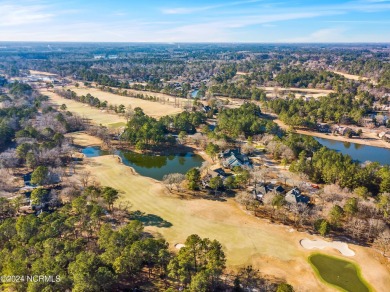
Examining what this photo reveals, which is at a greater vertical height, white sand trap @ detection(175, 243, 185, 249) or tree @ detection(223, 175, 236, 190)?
tree @ detection(223, 175, 236, 190)

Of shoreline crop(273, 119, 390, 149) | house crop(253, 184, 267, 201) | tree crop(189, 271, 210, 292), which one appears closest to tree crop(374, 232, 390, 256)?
house crop(253, 184, 267, 201)

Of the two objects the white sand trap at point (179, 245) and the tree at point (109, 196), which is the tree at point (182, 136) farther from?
the white sand trap at point (179, 245)

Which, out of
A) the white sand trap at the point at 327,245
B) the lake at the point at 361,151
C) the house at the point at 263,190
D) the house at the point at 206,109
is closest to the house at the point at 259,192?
the house at the point at 263,190

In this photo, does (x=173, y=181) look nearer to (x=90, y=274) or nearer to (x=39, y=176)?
(x=39, y=176)

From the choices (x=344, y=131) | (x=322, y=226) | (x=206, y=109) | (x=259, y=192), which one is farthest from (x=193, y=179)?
(x=206, y=109)

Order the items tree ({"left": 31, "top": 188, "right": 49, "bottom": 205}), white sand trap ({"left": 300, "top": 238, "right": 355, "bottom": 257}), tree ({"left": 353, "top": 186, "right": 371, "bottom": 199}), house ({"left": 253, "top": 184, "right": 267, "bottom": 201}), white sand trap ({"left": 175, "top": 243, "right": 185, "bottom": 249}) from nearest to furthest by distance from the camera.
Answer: white sand trap ({"left": 300, "top": 238, "right": 355, "bottom": 257}) → white sand trap ({"left": 175, "top": 243, "right": 185, "bottom": 249}) → tree ({"left": 31, "top": 188, "right": 49, "bottom": 205}) → tree ({"left": 353, "top": 186, "right": 371, "bottom": 199}) → house ({"left": 253, "top": 184, "right": 267, "bottom": 201})

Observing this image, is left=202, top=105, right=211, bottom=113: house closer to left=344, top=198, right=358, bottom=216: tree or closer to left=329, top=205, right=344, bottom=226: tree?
left=344, top=198, right=358, bottom=216: tree

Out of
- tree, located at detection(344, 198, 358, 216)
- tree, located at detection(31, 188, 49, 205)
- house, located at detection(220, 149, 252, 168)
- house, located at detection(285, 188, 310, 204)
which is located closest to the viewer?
tree, located at detection(344, 198, 358, 216)
